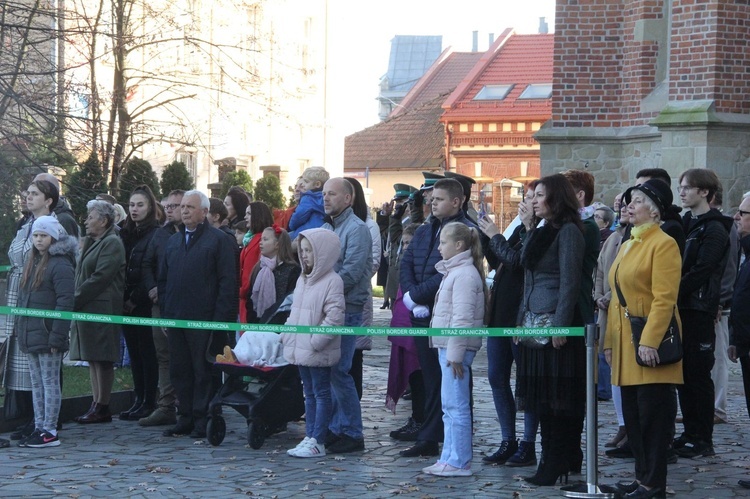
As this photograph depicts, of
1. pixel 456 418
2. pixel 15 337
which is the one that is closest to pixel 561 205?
pixel 456 418

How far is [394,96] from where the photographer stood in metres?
93.0

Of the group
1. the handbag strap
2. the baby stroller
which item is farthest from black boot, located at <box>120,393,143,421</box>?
the handbag strap

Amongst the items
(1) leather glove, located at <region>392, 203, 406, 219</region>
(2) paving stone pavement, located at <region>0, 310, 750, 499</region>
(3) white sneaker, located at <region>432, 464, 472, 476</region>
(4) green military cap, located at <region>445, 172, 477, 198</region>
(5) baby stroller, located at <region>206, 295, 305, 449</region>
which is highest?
(4) green military cap, located at <region>445, 172, 477, 198</region>

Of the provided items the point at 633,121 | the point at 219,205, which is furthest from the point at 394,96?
the point at 219,205

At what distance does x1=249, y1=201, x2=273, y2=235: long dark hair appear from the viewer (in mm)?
11289

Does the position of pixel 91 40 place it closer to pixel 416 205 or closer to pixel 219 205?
pixel 219 205

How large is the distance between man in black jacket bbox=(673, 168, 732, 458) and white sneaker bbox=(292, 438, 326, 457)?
2.65 meters

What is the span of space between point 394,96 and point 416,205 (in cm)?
8280

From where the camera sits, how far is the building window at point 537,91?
5225cm

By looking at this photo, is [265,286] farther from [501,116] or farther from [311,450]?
[501,116]

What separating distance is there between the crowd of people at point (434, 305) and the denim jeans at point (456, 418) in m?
0.01

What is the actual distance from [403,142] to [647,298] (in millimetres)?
53873

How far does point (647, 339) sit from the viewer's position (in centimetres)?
729

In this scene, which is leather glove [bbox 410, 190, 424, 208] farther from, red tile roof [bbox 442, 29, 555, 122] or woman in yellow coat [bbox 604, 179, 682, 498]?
red tile roof [bbox 442, 29, 555, 122]
